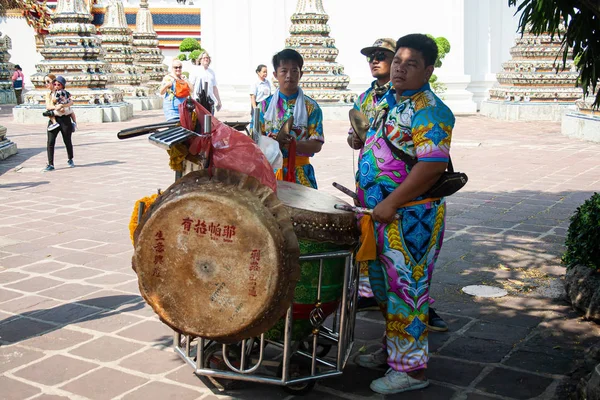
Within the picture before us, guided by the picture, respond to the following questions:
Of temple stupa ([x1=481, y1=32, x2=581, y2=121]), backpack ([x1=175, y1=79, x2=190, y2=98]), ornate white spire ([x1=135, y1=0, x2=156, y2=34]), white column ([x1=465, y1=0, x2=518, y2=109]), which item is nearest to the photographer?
backpack ([x1=175, y1=79, x2=190, y2=98])

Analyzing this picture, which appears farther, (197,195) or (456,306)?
(456,306)

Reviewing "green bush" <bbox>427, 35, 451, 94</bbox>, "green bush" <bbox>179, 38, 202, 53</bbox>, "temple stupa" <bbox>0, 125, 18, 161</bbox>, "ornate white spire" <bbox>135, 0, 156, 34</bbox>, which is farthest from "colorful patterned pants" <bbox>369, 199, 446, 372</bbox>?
"green bush" <bbox>179, 38, 202, 53</bbox>

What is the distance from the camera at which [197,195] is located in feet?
9.82

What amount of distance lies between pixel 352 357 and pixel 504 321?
3.81 feet

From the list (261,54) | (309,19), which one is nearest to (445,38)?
(309,19)

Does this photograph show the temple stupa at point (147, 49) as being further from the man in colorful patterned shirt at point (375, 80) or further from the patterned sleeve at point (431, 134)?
the patterned sleeve at point (431, 134)

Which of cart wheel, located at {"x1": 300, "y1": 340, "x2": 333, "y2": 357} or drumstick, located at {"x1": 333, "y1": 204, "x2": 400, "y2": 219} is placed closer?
drumstick, located at {"x1": 333, "y1": 204, "x2": 400, "y2": 219}

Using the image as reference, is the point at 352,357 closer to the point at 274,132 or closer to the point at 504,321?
the point at 504,321

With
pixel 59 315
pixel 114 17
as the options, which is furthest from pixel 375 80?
pixel 114 17

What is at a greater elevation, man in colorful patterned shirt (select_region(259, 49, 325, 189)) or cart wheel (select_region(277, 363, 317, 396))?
man in colorful patterned shirt (select_region(259, 49, 325, 189))

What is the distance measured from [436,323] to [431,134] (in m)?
1.52

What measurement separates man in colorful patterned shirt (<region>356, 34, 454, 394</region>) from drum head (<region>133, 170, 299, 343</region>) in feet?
2.29

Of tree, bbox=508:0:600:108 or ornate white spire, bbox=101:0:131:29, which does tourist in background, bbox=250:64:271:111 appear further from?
ornate white spire, bbox=101:0:131:29

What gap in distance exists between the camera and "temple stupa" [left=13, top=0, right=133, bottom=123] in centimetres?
1833
